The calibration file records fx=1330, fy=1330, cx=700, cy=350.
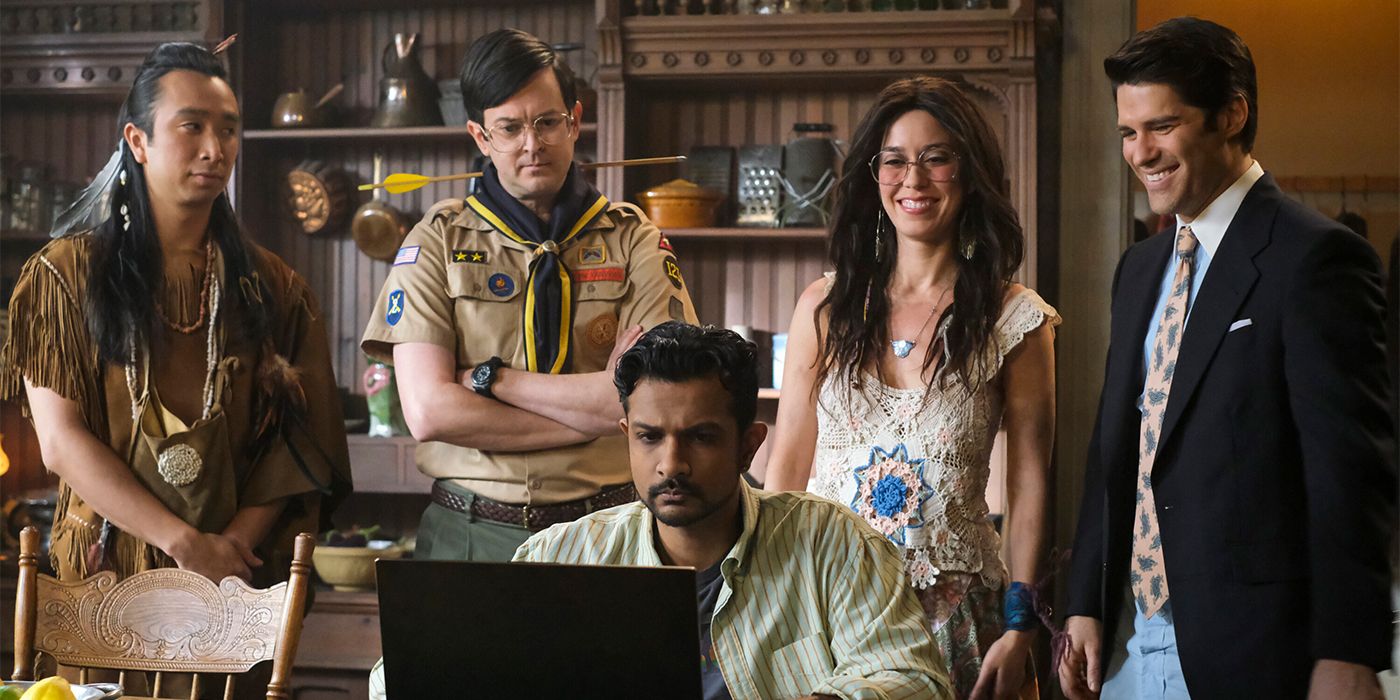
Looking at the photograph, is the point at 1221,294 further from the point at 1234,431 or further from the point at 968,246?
the point at 968,246

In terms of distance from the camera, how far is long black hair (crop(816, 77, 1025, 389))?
2.06 meters

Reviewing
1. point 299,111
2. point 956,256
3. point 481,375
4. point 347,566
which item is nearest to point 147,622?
point 481,375

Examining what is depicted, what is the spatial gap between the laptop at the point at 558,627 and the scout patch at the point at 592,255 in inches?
47.7

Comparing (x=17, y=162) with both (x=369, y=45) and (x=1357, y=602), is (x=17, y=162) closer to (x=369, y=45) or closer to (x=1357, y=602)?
(x=369, y=45)

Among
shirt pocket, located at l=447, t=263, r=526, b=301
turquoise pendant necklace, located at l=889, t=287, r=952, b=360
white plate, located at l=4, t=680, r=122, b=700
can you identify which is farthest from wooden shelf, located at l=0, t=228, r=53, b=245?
turquoise pendant necklace, located at l=889, t=287, r=952, b=360

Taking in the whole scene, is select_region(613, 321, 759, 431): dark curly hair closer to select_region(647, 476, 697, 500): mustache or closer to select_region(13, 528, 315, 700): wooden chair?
select_region(647, 476, 697, 500): mustache

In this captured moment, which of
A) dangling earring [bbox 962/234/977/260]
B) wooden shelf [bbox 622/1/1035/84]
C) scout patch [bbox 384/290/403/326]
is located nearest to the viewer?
dangling earring [bbox 962/234/977/260]

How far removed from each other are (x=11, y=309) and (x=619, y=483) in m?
1.12

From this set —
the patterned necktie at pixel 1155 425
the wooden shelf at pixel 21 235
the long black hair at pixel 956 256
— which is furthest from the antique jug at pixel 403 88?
the patterned necktie at pixel 1155 425

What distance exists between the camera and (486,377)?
89.6 inches

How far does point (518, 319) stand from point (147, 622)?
778mm

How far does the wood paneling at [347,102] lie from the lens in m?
4.47

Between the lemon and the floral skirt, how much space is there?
114 cm

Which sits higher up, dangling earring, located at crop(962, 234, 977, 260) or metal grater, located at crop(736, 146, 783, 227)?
metal grater, located at crop(736, 146, 783, 227)
